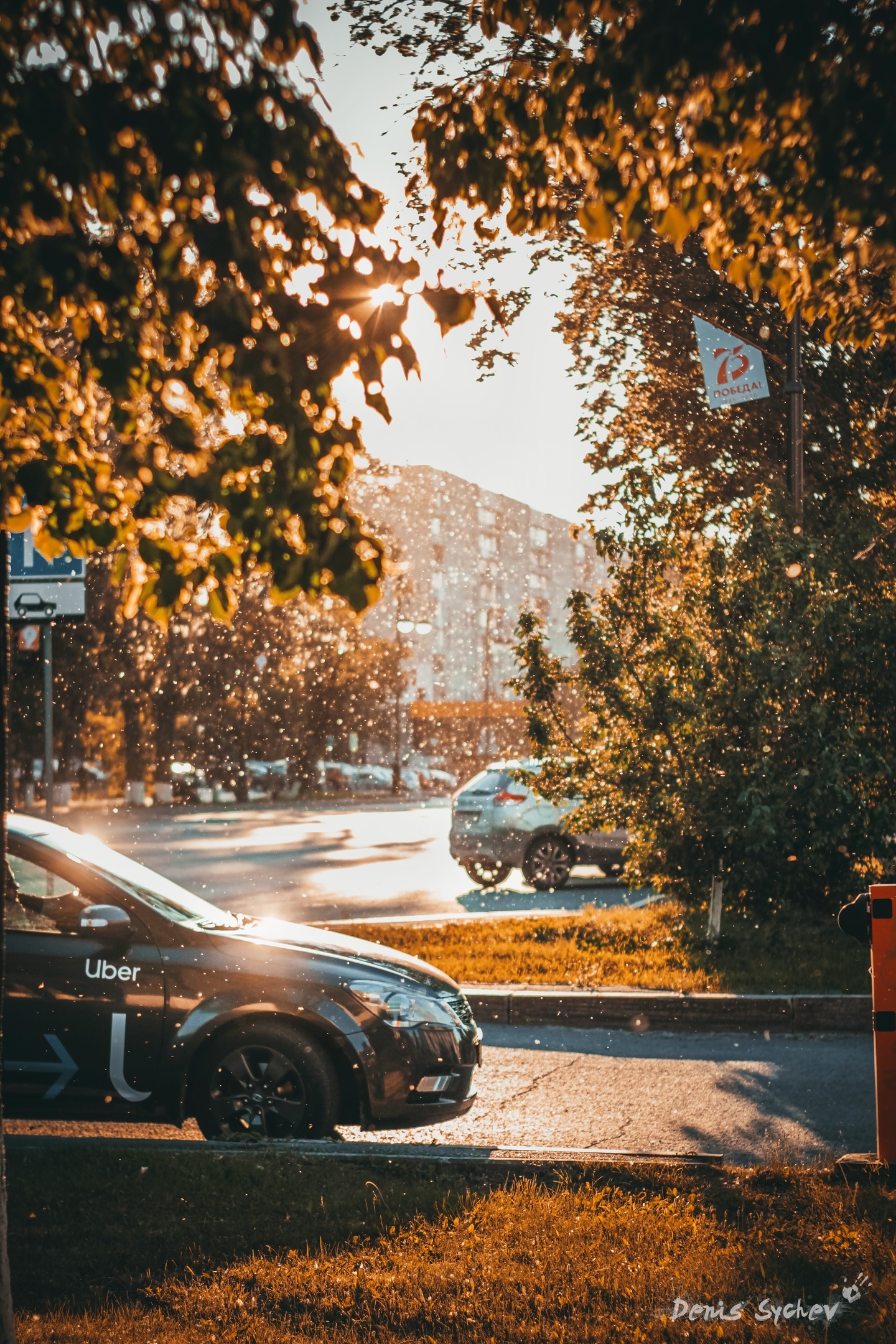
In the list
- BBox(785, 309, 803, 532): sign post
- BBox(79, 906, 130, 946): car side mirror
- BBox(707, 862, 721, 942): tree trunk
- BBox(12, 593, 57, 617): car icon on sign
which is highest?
BBox(785, 309, 803, 532): sign post

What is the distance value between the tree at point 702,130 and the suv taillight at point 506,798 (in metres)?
13.6

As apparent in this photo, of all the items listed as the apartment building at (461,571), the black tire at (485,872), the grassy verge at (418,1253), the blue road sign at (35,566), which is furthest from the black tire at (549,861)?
the apartment building at (461,571)

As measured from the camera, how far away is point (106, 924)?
17.3 ft

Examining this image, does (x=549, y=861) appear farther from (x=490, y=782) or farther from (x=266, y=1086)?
(x=266, y=1086)

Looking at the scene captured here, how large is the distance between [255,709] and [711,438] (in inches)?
1455

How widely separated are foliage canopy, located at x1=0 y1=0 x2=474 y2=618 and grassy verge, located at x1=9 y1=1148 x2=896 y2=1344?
79.2 inches

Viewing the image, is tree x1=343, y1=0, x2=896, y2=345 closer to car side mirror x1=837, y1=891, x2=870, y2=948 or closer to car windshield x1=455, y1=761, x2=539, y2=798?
car side mirror x1=837, y1=891, x2=870, y2=948

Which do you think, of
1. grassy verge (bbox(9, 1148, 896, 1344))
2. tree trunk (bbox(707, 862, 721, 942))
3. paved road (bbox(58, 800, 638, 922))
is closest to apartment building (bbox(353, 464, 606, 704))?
paved road (bbox(58, 800, 638, 922))

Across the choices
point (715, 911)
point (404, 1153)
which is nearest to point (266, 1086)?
point (404, 1153)

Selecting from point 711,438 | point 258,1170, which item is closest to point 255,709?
point 711,438

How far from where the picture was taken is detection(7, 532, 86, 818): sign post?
10.4m

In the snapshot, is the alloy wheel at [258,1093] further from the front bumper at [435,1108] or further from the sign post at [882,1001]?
the sign post at [882,1001]

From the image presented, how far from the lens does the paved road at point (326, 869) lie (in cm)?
1500

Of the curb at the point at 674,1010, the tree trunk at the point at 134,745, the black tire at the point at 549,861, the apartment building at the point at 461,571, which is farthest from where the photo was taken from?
the apartment building at the point at 461,571
